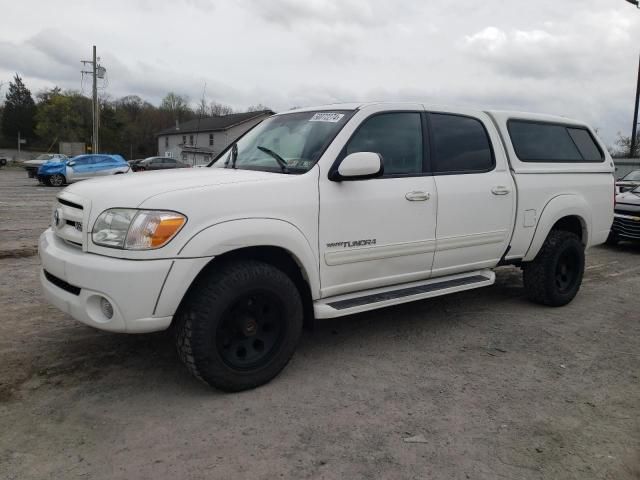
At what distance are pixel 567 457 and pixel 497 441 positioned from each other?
0.34m

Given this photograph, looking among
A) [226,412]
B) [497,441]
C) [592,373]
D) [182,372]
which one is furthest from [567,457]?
[182,372]

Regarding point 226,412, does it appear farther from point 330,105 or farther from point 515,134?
point 515,134

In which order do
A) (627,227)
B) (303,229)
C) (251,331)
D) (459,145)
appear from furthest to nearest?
(627,227) → (459,145) → (303,229) → (251,331)

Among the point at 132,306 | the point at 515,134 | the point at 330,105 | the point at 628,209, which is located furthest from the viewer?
the point at 628,209

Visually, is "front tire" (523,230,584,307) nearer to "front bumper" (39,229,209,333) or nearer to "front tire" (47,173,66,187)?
"front bumper" (39,229,209,333)

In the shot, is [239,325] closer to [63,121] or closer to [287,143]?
[287,143]

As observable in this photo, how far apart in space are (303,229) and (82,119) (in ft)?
257

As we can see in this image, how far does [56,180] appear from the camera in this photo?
23.4 meters

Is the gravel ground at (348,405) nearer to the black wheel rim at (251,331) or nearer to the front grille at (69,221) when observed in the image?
the black wheel rim at (251,331)

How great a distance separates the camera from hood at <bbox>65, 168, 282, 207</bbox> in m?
3.08

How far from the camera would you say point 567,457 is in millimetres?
2740

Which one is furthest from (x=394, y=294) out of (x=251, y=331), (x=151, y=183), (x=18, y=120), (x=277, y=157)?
(x=18, y=120)

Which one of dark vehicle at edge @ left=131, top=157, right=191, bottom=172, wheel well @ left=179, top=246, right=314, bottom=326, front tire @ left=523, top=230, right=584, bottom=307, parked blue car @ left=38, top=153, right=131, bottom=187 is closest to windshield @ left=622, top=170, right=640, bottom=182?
front tire @ left=523, top=230, right=584, bottom=307

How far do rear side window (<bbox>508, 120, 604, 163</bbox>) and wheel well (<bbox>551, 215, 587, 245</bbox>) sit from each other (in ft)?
1.95
